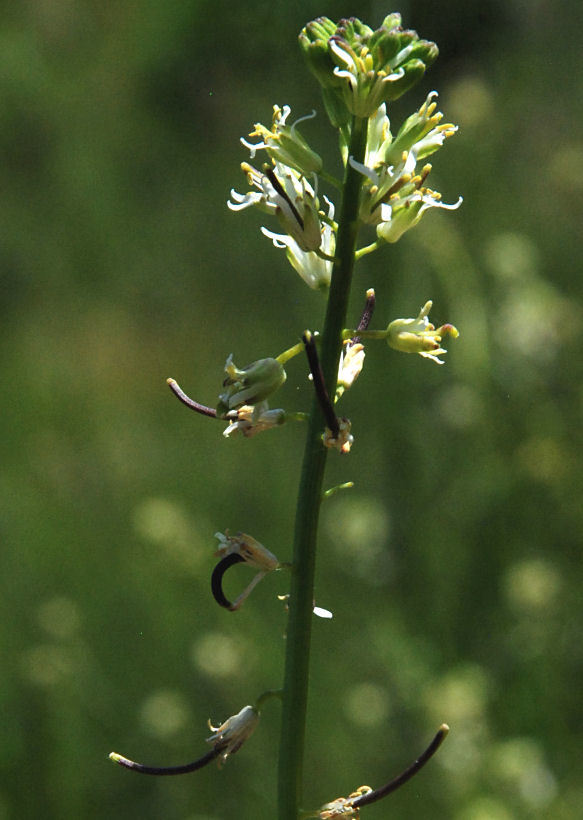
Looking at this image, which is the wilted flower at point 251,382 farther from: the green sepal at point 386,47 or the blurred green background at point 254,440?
the blurred green background at point 254,440

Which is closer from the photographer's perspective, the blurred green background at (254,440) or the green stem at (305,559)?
the green stem at (305,559)

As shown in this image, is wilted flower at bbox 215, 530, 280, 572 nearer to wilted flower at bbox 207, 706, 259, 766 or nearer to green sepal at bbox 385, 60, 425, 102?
wilted flower at bbox 207, 706, 259, 766

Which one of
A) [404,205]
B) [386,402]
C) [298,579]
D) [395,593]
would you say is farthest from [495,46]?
[298,579]

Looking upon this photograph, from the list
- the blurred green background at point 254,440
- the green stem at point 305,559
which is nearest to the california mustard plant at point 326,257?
A: the green stem at point 305,559

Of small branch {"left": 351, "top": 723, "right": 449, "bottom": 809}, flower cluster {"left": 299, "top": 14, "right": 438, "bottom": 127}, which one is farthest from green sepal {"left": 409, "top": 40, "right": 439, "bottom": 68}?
small branch {"left": 351, "top": 723, "right": 449, "bottom": 809}

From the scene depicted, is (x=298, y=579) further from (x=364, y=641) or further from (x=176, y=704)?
(x=364, y=641)

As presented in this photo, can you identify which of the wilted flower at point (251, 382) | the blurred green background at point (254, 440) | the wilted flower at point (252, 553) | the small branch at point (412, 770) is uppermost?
the wilted flower at point (251, 382)

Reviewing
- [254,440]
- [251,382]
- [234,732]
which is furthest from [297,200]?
[254,440]
